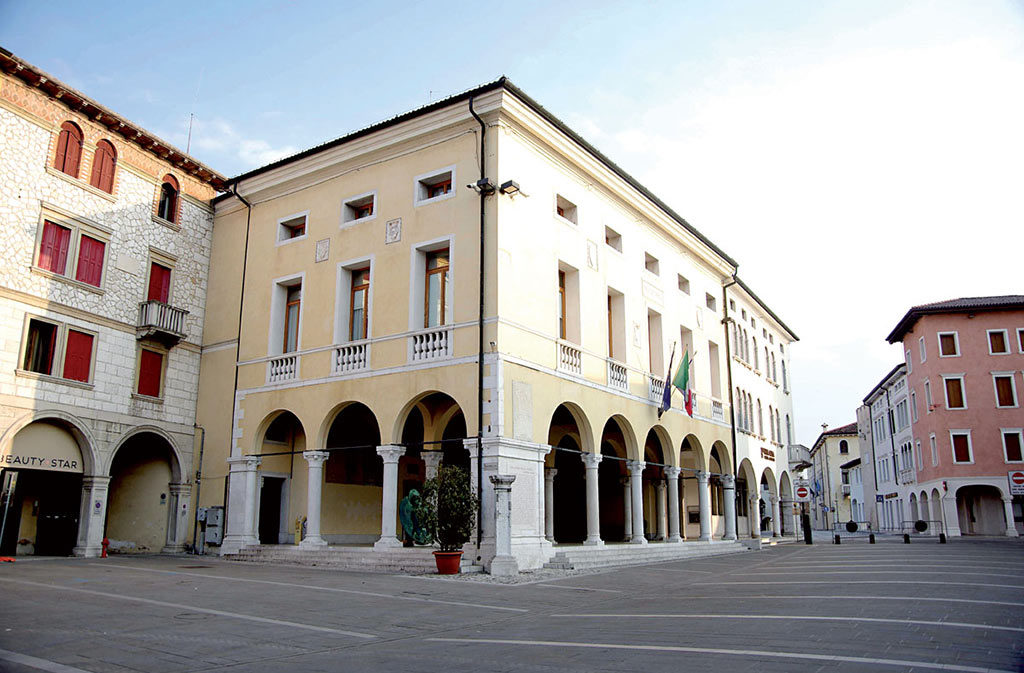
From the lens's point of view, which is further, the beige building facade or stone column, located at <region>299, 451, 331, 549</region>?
stone column, located at <region>299, 451, 331, 549</region>

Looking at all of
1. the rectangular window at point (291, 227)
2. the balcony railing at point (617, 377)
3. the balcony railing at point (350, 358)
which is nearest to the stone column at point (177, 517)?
the balcony railing at point (350, 358)

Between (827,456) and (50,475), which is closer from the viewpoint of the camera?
(50,475)

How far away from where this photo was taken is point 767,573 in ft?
53.3

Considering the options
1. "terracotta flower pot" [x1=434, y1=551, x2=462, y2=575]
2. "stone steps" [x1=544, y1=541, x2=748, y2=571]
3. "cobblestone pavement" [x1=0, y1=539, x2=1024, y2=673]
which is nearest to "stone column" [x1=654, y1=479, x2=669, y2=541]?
"stone steps" [x1=544, y1=541, x2=748, y2=571]

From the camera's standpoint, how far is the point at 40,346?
19766 millimetres

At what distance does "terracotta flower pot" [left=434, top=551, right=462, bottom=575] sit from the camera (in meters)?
15.8

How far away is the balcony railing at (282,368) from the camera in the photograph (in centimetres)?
2117

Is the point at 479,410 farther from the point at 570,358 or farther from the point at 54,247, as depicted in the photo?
the point at 54,247

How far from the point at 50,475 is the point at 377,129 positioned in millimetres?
13805

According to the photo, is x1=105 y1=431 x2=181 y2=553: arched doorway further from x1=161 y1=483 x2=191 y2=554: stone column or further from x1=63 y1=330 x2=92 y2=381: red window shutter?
x1=63 y1=330 x2=92 y2=381: red window shutter

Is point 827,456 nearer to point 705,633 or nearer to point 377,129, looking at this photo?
point 377,129

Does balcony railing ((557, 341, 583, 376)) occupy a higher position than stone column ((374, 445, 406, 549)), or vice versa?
balcony railing ((557, 341, 583, 376))

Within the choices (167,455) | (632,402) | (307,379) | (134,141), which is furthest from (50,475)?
(632,402)

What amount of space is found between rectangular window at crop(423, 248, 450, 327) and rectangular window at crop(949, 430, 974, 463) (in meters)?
36.9
